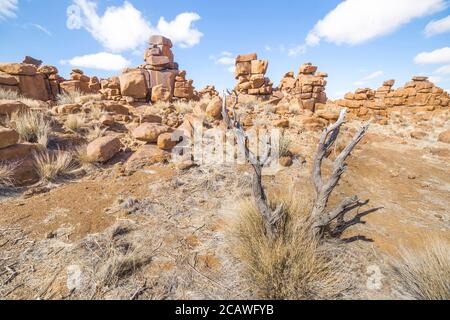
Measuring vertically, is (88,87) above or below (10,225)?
above

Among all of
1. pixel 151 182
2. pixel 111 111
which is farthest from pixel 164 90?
pixel 151 182

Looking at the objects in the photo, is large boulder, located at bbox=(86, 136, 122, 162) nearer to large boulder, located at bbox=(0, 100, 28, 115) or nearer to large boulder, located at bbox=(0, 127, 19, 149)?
large boulder, located at bbox=(0, 127, 19, 149)

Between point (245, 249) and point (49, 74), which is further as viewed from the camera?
point (49, 74)

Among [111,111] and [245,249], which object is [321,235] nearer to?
[245,249]

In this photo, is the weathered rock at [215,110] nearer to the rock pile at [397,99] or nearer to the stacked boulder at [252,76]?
the stacked boulder at [252,76]

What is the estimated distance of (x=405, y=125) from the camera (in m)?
11.2

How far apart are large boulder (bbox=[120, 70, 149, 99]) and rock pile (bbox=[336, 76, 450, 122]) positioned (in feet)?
39.2

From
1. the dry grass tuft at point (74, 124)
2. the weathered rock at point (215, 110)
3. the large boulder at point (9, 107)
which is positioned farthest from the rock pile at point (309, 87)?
the large boulder at point (9, 107)

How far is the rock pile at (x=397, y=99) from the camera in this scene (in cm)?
1299

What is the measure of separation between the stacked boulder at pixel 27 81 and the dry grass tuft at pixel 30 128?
6.04 metres

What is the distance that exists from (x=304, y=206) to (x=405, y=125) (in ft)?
38.0

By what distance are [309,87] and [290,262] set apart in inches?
525

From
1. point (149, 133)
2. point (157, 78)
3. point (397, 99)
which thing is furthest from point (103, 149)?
point (397, 99)
